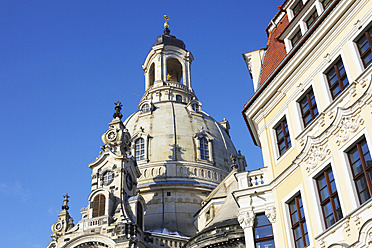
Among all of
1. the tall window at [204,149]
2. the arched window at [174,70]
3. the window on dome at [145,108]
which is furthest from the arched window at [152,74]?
the tall window at [204,149]

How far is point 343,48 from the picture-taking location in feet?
53.1

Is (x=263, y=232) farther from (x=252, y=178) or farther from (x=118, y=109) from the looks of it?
(x=118, y=109)

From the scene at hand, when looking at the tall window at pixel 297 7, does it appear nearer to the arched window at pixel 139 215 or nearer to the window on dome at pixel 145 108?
the arched window at pixel 139 215

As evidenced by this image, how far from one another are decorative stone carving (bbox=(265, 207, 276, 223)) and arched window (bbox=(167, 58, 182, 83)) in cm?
5595

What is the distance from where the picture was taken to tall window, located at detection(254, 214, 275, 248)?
58.8ft

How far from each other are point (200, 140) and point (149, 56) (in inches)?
852

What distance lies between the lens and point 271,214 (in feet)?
58.6

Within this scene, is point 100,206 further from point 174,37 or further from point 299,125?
point 174,37

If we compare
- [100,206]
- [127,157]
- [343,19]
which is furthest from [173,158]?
[343,19]

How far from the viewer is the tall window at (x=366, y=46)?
15.0 metres

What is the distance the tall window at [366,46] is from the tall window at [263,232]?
269 inches

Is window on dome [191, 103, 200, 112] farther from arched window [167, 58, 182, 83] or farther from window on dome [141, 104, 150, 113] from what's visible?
arched window [167, 58, 182, 83]

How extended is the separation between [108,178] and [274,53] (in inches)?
1047

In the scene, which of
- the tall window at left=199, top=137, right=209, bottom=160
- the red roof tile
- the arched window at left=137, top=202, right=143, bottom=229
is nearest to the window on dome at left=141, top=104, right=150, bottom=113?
the tall window at left=199, top=137, right=209, bottom=160
